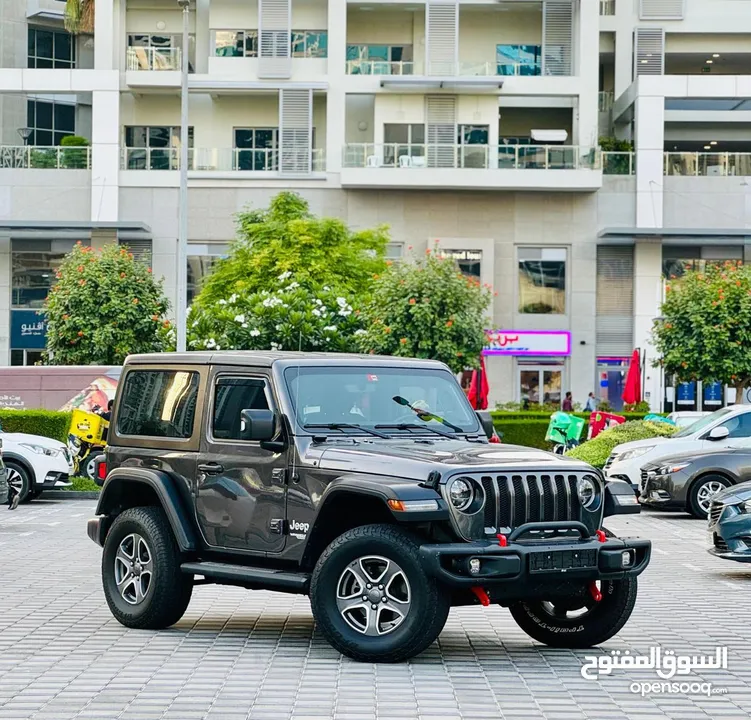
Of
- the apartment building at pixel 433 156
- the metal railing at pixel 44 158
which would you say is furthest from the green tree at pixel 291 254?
the metal railing at pixel 44 158

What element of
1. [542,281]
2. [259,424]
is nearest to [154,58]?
[542,281]

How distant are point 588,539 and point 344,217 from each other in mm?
48266

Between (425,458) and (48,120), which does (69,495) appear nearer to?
(425,458)

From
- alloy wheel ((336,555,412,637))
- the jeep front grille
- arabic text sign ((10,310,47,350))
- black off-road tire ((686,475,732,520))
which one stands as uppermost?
arabic text sign ((10,310,47,350))

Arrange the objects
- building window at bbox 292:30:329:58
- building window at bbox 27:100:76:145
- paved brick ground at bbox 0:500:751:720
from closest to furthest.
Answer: paved brick ground at bbox 0:500:751:720, building window at bbox 292:30:329:58, building window at bbox 27:100:76:145

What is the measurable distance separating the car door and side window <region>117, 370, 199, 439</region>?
24 centimetres

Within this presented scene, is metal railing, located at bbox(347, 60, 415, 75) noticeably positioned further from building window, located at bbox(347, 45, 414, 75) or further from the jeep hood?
the jeep hood

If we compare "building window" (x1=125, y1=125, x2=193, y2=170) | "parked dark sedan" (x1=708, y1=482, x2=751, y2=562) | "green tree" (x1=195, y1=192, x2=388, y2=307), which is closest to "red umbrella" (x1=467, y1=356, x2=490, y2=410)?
"green tree" (x1=195, y1=192, x2=388, y2=307)

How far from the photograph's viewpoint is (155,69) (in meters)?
55.9

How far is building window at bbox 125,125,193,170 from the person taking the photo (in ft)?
183

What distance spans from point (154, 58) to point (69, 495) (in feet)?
103

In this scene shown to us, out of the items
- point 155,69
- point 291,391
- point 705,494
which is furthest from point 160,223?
point 291,391

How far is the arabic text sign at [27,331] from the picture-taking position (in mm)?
56562

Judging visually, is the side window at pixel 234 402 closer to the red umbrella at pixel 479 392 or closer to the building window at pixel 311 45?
the red umbrella at pixel 479 392
